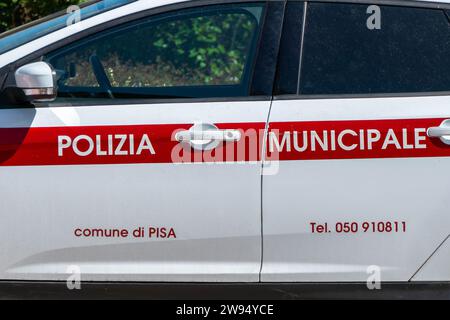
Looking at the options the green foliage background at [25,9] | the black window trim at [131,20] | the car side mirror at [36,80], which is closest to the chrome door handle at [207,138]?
the black window trim at [131,20]

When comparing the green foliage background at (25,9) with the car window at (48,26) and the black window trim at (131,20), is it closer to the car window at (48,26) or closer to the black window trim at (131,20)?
the car window at (48,26)

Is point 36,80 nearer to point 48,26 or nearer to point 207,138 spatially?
point 48,26

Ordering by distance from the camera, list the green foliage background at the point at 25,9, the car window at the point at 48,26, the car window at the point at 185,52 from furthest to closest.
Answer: the car window at the point at 185,52, the green foliage background at the point at 25,9, the car window at the point at 48,26

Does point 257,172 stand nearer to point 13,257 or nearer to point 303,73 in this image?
point 303,73

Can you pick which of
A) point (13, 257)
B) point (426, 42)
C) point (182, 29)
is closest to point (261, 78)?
point (426, 42)

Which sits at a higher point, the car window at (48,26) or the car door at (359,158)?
the car window at (48,26)

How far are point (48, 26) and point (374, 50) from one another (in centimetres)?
134

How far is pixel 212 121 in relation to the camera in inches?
154

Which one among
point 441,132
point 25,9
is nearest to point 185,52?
point 25,9

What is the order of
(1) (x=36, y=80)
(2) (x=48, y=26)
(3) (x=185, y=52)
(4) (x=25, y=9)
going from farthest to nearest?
(3) (x=185, y=52) < (4) (x=25, y=9) < (2) (x=48, y=26) < (1) (x=36, y=80)

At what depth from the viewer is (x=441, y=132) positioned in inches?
153

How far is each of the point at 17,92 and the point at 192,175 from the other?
75cm

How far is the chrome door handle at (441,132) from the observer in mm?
3879
